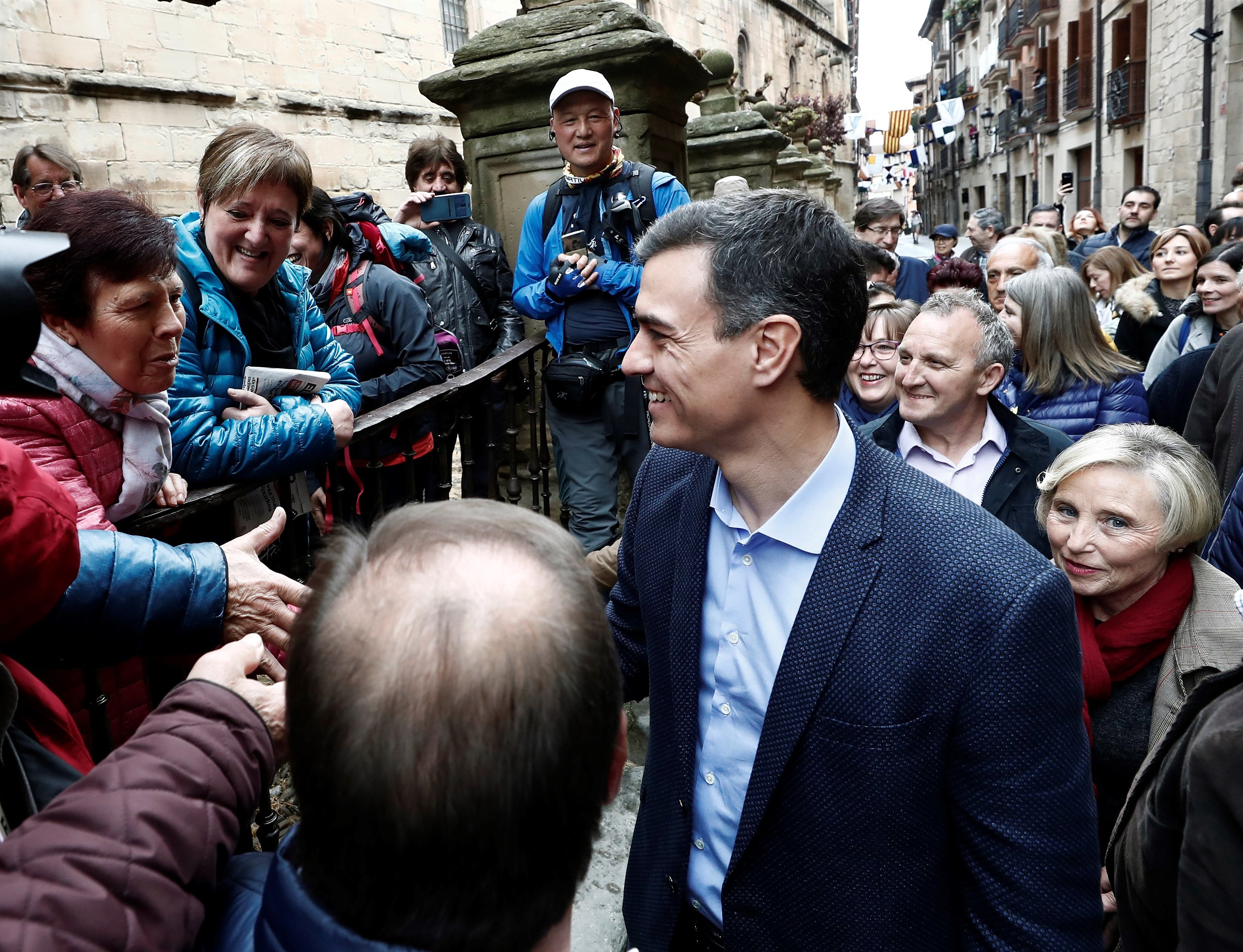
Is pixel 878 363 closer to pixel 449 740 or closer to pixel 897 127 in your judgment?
pixel 449 740

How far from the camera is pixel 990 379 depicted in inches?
113

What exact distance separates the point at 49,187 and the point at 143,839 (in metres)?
5.51

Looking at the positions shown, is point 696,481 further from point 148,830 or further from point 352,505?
point 352,505

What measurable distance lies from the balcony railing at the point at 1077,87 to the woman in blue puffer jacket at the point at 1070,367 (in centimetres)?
2466

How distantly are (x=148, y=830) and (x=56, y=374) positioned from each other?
1258 mm

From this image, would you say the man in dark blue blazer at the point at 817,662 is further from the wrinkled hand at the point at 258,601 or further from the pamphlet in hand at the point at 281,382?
the pamphlet in hand at the point at 281,382

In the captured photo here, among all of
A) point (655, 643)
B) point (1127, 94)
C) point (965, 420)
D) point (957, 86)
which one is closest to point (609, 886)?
point (655, 643)

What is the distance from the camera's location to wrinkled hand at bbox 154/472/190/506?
6.63ft

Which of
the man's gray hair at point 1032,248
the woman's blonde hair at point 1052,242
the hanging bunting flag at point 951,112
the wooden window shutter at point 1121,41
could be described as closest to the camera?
the man's gray hair at point 1032,248

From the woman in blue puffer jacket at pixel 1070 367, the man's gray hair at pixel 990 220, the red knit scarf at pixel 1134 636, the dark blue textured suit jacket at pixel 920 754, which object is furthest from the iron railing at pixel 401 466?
the man's gray hair at pixel 990 220

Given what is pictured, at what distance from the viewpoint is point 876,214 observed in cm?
666

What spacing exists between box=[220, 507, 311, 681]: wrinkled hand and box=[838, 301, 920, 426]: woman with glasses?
2610 millimetres

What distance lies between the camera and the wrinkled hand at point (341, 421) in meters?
2.46

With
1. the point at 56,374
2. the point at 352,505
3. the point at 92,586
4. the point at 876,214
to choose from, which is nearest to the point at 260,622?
the point at 92,586
